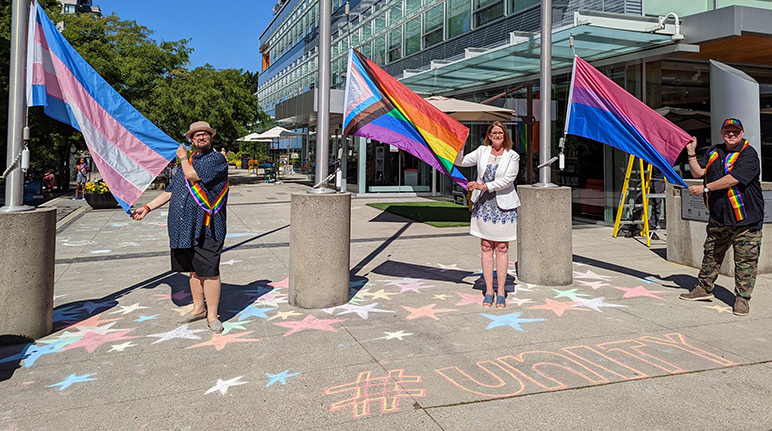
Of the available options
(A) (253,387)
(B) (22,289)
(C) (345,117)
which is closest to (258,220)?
(C) (345,117)

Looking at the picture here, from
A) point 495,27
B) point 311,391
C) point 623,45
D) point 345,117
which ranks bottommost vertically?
point 311,391

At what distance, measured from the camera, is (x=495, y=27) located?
17.1 m

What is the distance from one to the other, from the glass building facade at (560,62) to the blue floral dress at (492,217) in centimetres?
A: 153

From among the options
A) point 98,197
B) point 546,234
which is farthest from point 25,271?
point 98,197

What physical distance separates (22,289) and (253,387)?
2.24m

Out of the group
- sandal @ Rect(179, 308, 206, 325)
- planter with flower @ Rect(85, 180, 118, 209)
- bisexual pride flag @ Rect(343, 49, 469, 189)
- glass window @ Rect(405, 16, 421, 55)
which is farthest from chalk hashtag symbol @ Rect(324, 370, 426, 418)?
glass window @ Rect(405, 16, 421, 55)

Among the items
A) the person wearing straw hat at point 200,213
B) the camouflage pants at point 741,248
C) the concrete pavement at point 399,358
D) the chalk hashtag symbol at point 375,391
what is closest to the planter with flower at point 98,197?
the concrete pavement at point 399,358

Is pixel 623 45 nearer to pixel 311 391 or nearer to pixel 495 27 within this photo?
pixel 495 27

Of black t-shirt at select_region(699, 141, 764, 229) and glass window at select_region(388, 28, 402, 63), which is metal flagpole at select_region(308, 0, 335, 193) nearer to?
black t-shirt at select_region(699, 141, 764, 229)

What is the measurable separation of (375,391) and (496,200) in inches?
105

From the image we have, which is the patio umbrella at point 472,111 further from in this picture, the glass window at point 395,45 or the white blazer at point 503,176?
the glass window at point 395,45

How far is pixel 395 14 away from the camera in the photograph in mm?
23828

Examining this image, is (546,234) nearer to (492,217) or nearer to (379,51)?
(492,217)

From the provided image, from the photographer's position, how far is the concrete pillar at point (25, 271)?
4480 mm
